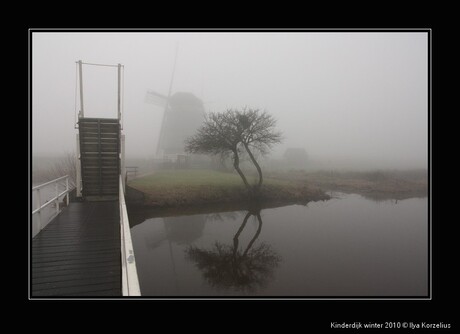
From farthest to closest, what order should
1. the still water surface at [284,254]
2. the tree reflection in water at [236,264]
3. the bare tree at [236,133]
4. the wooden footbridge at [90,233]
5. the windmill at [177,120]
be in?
the windmill at [177,120]
the bare tree at [236,133]
the tree reflection in water at [236,264]
the still water surface at [284,254]
the wooden footbridge at [90,233]

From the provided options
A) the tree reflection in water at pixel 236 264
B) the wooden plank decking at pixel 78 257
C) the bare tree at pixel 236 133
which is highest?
the bare tree at pixel 236 133

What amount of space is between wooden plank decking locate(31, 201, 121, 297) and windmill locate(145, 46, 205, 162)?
40.5m

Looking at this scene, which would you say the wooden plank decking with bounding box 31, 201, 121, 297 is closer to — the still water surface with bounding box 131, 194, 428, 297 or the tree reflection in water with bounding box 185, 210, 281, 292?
the still water surface with bounding box 131, 194, 428, 297

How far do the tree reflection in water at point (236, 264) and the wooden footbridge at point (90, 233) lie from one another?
12.1 feet

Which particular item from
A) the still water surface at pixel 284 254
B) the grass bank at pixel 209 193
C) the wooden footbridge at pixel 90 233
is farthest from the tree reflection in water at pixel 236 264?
the grass bank at pixel 209 193

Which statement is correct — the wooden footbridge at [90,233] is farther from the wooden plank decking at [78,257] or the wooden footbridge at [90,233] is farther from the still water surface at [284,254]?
the still water surface at [284,254]

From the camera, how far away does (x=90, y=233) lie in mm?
7957

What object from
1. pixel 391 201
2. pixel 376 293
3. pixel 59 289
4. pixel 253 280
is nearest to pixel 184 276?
pixel 253 280

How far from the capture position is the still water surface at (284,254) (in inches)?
339

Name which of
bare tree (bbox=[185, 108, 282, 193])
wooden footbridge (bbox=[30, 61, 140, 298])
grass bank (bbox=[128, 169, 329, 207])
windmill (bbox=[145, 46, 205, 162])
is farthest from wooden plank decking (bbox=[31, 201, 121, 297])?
windmill (bbox=[145, 46, 205, 162])

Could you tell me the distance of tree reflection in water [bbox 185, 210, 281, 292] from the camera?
8906 millimetres

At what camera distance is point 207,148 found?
78.8ft

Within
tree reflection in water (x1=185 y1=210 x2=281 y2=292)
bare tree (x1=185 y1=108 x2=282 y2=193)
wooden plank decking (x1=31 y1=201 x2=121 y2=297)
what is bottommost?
tree reflection in water (x1=185 y1=210 x2=281 y2=292)

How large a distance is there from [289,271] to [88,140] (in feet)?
35.0
